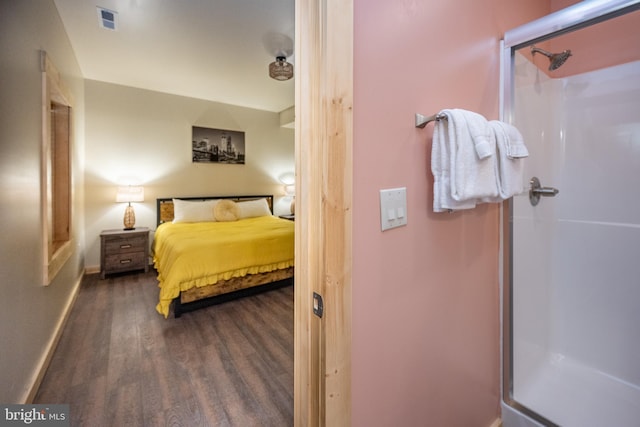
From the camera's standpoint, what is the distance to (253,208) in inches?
181

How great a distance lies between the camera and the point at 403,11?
848 millimetres

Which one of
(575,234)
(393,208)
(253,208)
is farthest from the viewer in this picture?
(253,208)

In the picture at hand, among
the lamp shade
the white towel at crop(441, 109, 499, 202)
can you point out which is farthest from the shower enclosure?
the lamp shade

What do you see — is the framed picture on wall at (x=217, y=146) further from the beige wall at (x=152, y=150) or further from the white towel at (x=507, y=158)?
the white towel at (x=507, y=158)

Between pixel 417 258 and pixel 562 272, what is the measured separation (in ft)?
4.85

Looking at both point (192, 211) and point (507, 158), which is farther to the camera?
point (192, 211)

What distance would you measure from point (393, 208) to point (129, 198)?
13.5 feet

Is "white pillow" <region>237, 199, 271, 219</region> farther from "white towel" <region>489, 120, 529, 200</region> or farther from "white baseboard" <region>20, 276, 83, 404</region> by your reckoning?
"white towel" <region>489, 120, 529, 200</region>

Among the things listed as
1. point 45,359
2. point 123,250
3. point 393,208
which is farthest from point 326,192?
point 123,250

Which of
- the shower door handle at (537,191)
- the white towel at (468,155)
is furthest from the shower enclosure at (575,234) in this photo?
the white towel at (468,155)

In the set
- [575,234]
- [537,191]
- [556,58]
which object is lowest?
[575,234]

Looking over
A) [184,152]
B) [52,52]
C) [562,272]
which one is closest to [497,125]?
[562,272]

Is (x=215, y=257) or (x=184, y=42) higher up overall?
(x=184, y=42)

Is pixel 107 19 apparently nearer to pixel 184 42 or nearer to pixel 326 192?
pixel 184 42
